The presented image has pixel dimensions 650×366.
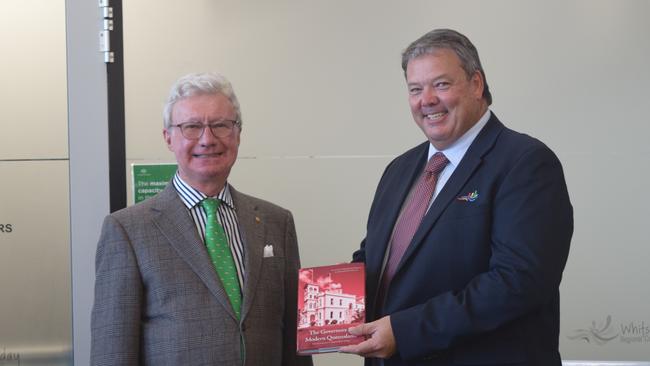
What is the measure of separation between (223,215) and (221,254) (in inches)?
5.9

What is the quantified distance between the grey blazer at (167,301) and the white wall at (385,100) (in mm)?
1273

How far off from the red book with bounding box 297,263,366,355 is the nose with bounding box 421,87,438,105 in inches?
22.3

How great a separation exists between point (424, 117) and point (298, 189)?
1.37 meters

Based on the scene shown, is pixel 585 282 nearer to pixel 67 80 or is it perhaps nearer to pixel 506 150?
pixel 506 150

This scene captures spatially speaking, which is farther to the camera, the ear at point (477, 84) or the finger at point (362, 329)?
the ear at point (477, 84)

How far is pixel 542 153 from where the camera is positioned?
221 centimetres

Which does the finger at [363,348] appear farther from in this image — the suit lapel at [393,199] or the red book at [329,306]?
the suit lapel at [393,199]

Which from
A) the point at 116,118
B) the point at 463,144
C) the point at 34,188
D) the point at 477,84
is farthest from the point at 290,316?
the point at 34,188

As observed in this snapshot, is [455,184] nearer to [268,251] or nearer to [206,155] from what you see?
[268,251]

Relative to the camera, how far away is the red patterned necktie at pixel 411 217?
7.91ft

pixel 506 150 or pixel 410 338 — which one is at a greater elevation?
pixel 506 150

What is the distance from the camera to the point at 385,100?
3646mm

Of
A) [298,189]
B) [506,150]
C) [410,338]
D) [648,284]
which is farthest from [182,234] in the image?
[648,284]

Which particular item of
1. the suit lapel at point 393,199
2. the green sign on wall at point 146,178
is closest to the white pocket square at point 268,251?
the suit lapel at point 393,199
